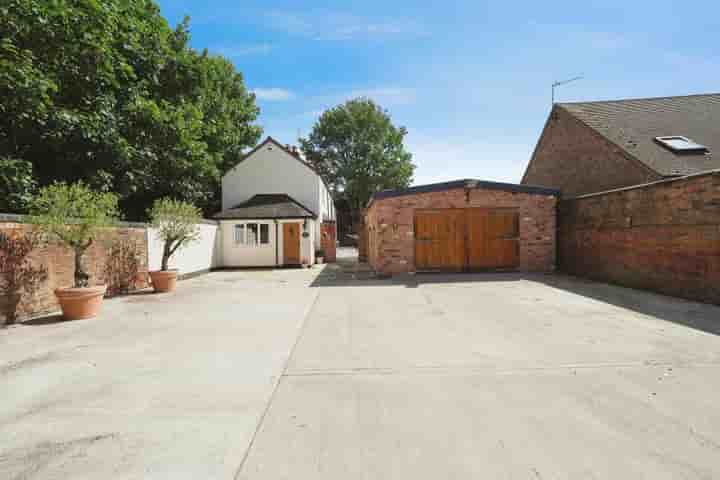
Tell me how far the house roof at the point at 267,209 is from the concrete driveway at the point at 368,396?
1046cm

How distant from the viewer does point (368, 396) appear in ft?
10.3

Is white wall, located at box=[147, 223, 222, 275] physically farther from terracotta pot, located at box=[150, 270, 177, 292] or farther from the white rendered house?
terracotta pot, located at box=[150, 270, 177, 292]

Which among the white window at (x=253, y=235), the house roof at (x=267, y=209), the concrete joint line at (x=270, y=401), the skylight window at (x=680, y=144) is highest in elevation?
the skylight window at (x=680, y=144)

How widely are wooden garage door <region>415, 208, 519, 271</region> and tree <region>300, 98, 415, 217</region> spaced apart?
2579 cm

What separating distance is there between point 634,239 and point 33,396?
12087 millimetres

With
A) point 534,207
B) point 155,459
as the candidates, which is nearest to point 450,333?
point 155,459

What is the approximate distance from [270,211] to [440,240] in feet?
29.6

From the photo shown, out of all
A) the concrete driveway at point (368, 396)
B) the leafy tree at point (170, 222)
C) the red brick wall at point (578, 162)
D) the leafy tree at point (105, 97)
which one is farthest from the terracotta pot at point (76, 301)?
the red brick wall at point (578, 162)

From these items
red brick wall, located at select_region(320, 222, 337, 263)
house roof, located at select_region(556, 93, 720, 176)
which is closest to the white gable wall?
→ red brick wall, located at select_region(320, 222, 337, 263)

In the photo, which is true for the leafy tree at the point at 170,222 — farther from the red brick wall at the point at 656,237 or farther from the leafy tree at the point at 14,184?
the red brick wall at the point at 656,237

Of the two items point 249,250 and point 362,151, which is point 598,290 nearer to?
point 249,250

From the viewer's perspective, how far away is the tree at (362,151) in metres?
37.7

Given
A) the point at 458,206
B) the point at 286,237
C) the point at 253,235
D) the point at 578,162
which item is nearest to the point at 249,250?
the point at 253,235

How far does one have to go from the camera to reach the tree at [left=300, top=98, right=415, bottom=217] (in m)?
37.7
